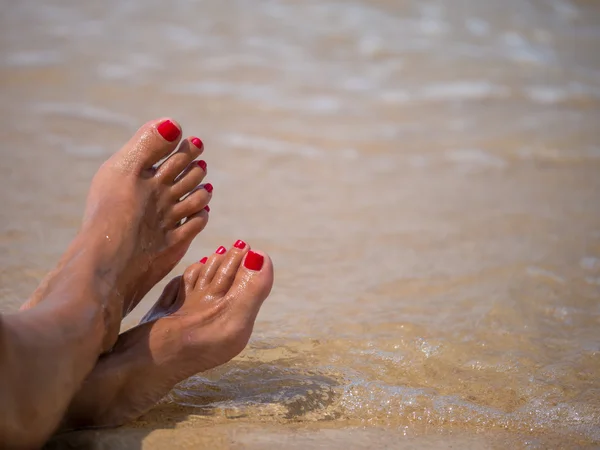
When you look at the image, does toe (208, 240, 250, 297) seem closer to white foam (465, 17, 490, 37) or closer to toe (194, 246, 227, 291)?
toe (194, 246, 227, 291)

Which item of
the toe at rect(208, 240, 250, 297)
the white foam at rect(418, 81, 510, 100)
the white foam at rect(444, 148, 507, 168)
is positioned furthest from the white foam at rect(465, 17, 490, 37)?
the toe at rect(208, 240, 250, 297)

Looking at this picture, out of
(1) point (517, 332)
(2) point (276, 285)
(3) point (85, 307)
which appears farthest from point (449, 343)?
(3) point (85, 307)

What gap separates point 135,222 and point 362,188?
1.38 metres

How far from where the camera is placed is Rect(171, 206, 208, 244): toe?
1.70 metres

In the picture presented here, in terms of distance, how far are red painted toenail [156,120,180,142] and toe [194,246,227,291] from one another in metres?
0.30

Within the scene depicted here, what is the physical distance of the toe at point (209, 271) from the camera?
1.57 metres

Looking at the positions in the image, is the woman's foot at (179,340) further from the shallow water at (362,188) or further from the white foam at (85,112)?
the white foam at (85,112)

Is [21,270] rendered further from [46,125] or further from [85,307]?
[46,125]

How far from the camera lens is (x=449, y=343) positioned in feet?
5.80

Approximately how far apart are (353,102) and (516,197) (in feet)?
3.87

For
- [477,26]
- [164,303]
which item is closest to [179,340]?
[164,303]

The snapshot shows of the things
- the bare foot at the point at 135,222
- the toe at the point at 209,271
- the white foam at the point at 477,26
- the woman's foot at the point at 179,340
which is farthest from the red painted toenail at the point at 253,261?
the white foam at the point at 477,26

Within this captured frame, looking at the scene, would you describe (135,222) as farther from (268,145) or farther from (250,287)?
(268,145)

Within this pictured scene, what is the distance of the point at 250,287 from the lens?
148 centimetres
